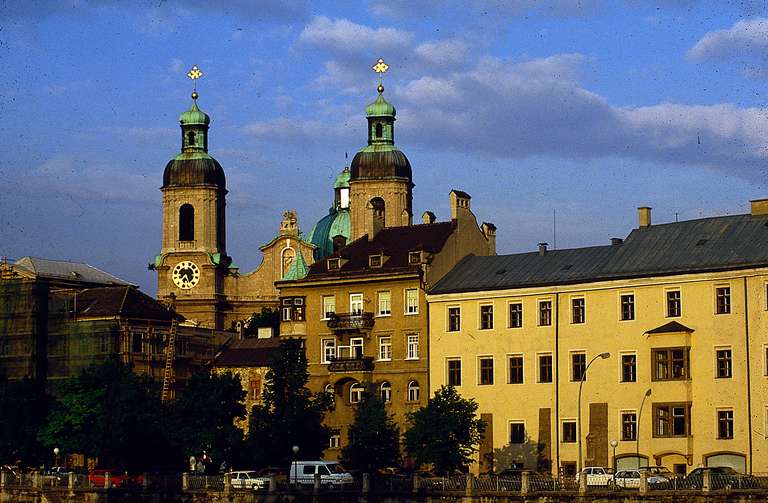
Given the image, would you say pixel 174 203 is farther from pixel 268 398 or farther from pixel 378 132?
pixel 268 398

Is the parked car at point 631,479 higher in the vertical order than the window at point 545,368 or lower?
lower

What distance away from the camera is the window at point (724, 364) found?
295 ft

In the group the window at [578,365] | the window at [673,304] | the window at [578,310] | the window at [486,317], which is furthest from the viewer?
the window at [486,317]

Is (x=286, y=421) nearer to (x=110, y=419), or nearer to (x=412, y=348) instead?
(x=412, y=348)

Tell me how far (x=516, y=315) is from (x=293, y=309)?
16817 mm

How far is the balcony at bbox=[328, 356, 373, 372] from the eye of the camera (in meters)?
106

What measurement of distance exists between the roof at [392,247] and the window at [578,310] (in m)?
11.8

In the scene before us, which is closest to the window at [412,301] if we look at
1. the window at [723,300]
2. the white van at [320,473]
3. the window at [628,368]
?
the window at [628,368]

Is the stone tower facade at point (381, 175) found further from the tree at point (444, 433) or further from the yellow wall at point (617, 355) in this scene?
the tree at point (444, 433)

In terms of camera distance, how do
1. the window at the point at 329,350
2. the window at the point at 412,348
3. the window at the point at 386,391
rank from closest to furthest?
the window at the point at 412,348 < the window at the point at 386,391 < the window at the point at 329,350

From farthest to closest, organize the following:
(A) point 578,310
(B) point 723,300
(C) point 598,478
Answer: (A) point 578,310
(B) point 723,300
(C) point 598,478

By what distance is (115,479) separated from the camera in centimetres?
9419

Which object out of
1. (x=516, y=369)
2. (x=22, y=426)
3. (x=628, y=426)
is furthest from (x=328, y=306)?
(x=628, y=426)

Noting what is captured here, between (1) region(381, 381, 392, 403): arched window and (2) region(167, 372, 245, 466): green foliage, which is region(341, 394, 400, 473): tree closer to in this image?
(2) region(167, 372, 245, 466): green foliage
